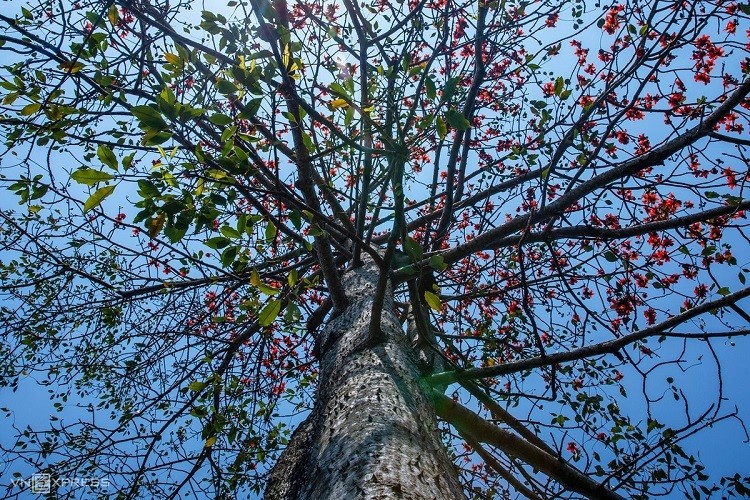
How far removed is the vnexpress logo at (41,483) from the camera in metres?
3.13

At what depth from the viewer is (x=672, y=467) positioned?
2725 millimetres

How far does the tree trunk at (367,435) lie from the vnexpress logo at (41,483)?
2491 mm

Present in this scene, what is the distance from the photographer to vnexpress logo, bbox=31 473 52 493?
3.13 meters

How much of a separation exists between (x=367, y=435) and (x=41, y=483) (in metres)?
3.25

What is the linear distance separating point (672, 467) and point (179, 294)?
161 inches

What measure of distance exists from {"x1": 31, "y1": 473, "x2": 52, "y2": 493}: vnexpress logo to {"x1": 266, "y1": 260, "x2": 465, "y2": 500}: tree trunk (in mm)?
2491

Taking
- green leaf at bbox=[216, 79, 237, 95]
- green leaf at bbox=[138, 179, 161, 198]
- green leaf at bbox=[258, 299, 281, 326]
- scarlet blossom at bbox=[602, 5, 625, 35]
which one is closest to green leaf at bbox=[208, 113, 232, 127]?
green leaf at bbox=[216, 79, 237, 95]

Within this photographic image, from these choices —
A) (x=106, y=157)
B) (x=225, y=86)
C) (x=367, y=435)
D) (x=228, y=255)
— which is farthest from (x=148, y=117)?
(x=367, y=435)

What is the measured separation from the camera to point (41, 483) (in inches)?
126

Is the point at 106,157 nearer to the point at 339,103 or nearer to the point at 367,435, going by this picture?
the point at 339,103

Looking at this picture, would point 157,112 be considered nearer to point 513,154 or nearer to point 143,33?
point 143,33

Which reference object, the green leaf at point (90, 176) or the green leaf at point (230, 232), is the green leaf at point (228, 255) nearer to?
the green leaf at point (230, 232)

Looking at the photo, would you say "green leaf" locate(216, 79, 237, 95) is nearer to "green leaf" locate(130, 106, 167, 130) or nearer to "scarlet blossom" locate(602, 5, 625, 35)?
"green leaf" locate(130, 106, 167, 130)

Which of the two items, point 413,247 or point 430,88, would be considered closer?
point 430,88
